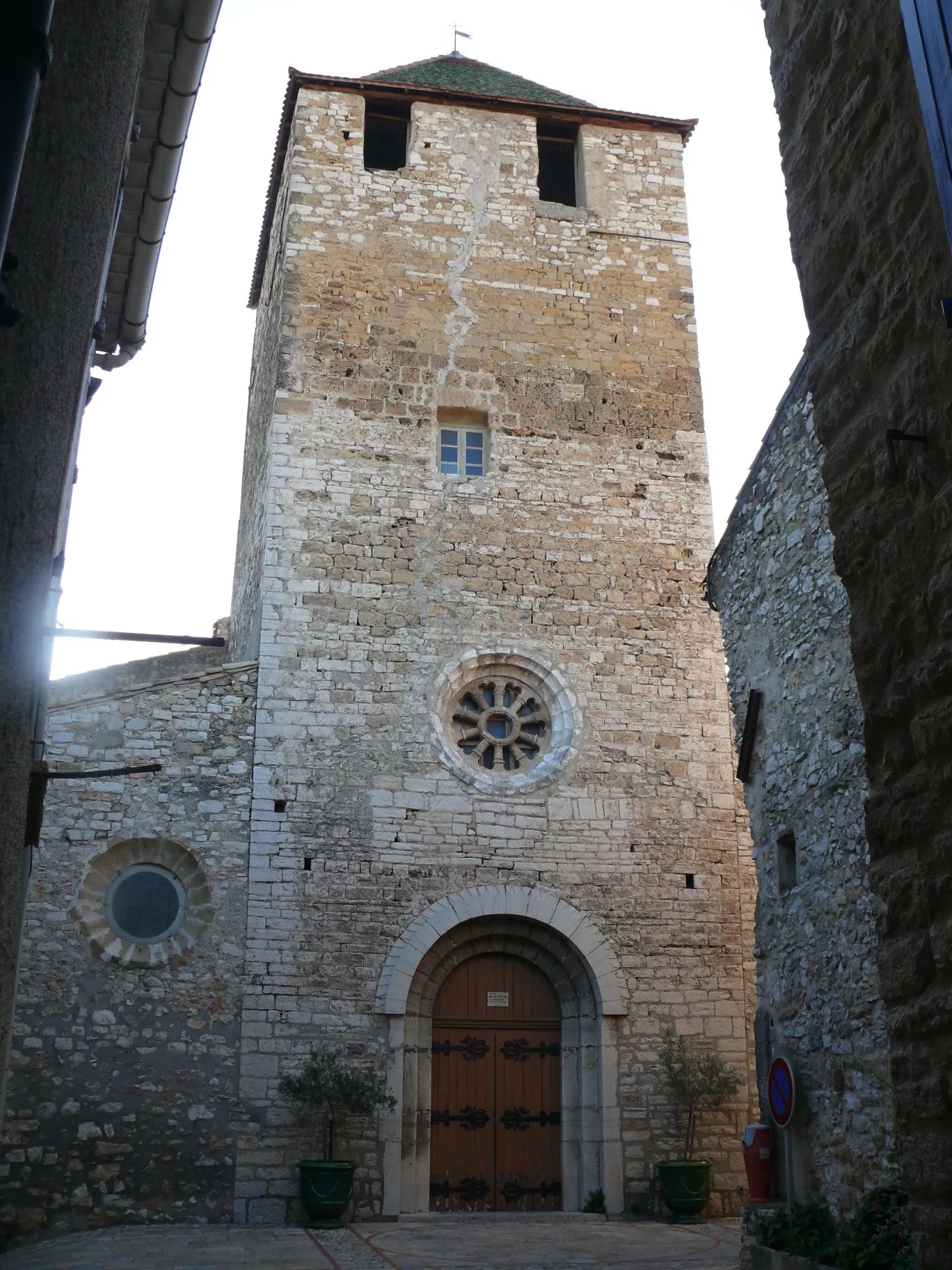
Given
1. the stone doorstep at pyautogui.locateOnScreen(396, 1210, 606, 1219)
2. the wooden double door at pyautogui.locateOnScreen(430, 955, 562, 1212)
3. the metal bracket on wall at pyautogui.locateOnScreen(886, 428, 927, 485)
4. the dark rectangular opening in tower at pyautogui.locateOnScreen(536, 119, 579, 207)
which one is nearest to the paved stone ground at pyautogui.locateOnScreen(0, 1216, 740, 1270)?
the stone doorstep at pyautogui.locateOnScreen(396, 1210, 606, 1219)

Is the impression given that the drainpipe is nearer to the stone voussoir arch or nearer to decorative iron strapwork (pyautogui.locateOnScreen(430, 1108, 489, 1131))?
the stone voussoir arch

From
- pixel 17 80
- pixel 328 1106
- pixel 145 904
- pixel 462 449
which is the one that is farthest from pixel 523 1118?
pixel 17 80

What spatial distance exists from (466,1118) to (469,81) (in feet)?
39.9

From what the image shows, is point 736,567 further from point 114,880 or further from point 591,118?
point 591,118

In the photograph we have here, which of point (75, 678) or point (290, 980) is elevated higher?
point (75, 678)

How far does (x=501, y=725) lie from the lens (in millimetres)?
11977

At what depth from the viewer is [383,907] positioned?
10836 mm

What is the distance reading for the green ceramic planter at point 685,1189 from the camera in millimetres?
10109

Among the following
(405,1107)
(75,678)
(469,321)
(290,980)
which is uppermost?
(469,321)

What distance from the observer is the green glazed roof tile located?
14.8 m

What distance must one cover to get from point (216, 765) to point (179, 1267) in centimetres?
440

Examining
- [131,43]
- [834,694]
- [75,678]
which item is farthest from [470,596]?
[131,43]

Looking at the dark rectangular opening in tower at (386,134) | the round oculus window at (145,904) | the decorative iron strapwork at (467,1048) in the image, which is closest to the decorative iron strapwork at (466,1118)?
the decorative iron strapwork at (467,1048)

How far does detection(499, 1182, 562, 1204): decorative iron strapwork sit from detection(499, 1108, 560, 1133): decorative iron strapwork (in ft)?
1.49
